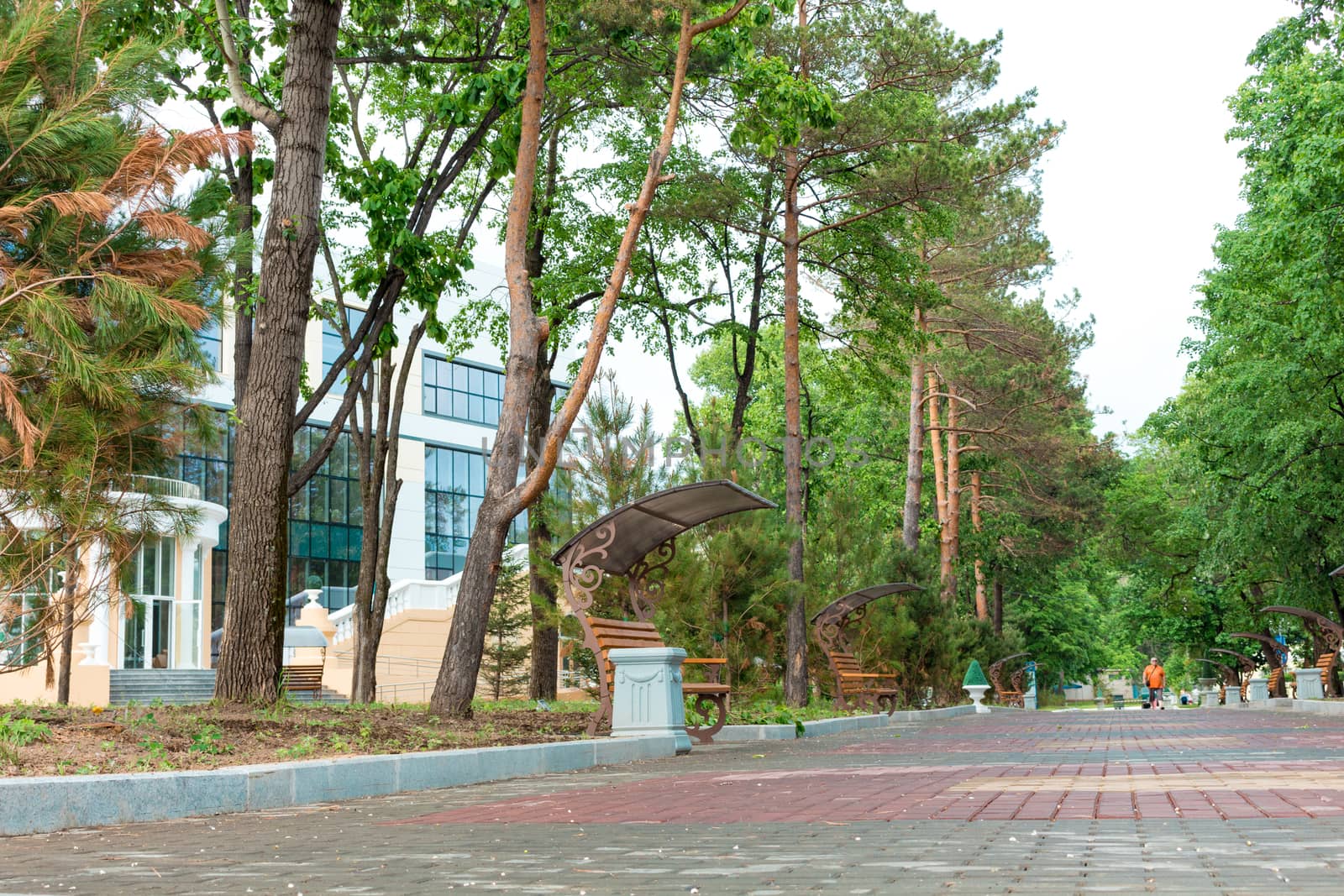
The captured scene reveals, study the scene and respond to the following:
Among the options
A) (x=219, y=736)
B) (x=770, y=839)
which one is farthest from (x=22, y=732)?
(x=770, y=839)

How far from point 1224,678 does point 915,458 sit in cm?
3237

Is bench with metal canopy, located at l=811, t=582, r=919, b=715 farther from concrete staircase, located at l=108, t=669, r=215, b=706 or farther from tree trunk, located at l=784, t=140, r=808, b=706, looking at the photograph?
concrete staircase, located at l=108, t=669, r=215, b=706

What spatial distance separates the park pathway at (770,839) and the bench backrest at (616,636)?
315 cm

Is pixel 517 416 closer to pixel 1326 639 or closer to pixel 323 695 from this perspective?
pixel 323 695

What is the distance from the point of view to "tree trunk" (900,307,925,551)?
36344 millimetres

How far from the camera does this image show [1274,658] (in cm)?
4975

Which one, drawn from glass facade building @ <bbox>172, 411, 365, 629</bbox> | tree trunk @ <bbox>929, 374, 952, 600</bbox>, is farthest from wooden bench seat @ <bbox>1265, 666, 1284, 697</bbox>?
glass facade building @ <bbox>172, 411, 365, 629</bbox>

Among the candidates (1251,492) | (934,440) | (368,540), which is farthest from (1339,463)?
(368,540)

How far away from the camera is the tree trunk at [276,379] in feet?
38.5

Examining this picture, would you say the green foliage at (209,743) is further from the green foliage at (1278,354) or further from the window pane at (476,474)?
the window pane at (476,474)

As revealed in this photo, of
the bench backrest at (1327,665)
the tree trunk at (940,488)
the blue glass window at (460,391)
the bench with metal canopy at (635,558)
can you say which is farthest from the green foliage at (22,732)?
the blue glass window at (460,391)

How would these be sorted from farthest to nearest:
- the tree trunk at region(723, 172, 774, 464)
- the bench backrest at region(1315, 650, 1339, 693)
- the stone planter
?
the stone planter < the bench backrest at region(1315, 650, 1339, 693) < the tree trunk at region(723, 172, 774, 464)

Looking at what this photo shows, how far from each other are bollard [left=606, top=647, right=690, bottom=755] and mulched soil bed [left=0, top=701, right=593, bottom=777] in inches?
24.6

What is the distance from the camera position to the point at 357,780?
27.2 ft
